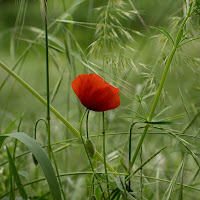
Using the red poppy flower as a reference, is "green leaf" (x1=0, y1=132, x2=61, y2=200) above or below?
below

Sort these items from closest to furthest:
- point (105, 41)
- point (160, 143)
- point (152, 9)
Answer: point (105, 41) → point (152, 9) → point (160, 143)

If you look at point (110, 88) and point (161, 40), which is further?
point (161, 40)

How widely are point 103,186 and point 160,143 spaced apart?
411 millimetres

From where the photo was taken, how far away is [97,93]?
1.36 ft

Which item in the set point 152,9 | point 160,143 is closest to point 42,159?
point 152,9

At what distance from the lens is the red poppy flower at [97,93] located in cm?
41

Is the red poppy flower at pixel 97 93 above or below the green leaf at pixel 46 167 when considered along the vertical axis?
above

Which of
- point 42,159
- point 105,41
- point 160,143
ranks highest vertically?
point 105,41

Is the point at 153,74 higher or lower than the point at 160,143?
higher

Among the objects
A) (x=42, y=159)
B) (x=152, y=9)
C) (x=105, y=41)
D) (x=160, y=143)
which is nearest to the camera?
(x=42, y=159)

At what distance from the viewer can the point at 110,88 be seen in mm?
415

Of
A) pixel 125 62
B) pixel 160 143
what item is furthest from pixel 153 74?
pixel 160 143

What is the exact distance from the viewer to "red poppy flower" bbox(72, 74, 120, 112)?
0.41 meters

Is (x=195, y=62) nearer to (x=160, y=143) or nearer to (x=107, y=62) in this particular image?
(x=107, y=62)
